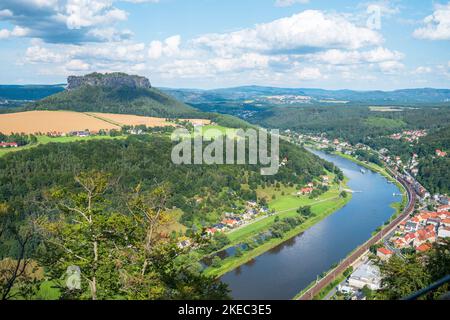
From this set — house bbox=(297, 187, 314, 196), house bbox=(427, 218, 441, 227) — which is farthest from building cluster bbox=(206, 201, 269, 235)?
house bbox=(427, 218, 441, 227)

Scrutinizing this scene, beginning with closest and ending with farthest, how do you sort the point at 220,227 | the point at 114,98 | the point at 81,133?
the point at 220,227, the point at 81,133, the point at 114,98

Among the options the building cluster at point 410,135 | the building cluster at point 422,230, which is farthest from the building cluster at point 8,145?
the building cluster at point 410,135

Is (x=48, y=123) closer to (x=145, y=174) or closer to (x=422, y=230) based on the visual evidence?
(x=145, y=174)

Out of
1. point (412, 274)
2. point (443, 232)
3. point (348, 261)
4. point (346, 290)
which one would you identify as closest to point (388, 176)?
point (443, 232)

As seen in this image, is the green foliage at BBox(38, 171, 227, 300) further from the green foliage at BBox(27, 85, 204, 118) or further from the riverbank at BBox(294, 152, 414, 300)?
the green foliage at BBox(27, 85, 204, 118)

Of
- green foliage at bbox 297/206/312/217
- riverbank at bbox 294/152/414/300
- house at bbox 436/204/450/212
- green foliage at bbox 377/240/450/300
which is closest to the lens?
green foliage at bbox 377/240/450/300

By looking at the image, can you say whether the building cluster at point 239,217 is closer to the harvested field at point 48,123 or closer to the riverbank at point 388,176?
the riverbank at point 388,176

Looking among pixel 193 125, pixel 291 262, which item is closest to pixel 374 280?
pixel 291 262

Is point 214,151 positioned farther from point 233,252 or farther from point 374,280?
point 374,280
